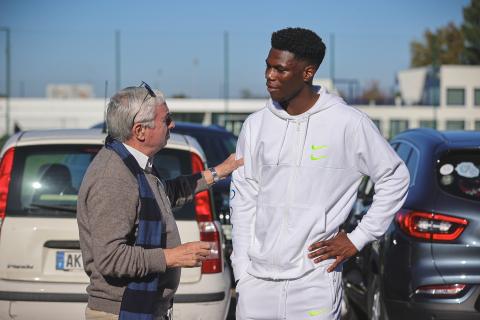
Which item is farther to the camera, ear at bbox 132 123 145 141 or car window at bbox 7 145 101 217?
car window at bbox 7 145 101 217

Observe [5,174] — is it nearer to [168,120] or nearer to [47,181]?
[47,181]

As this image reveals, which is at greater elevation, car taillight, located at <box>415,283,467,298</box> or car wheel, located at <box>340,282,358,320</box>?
car taillight, located at <box>415,283,467,298</box>

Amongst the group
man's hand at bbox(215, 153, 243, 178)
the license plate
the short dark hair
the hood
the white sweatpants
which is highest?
the short dark hair

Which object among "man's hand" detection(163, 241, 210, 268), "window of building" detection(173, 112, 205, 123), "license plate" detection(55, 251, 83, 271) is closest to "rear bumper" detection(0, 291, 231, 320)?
"license plate" detection(55, 251, 83, 271)

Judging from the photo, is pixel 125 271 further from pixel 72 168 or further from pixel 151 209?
pixel 72 168

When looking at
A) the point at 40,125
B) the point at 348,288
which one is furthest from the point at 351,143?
the point at 40,125

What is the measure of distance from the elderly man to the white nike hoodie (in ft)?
1.29

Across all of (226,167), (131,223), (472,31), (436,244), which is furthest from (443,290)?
(472,31)

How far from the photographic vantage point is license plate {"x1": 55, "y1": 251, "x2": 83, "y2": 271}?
5512mm

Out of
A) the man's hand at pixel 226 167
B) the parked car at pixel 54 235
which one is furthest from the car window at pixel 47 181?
the man's hand at pixel 226 167

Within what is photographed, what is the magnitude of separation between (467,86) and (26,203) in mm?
57755

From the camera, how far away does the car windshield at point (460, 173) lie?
18.1 ft

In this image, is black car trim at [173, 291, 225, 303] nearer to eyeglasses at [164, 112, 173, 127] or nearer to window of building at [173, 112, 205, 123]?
eyeglasses at [164, 112, 173, 127]

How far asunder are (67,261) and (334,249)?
7.96 feet
